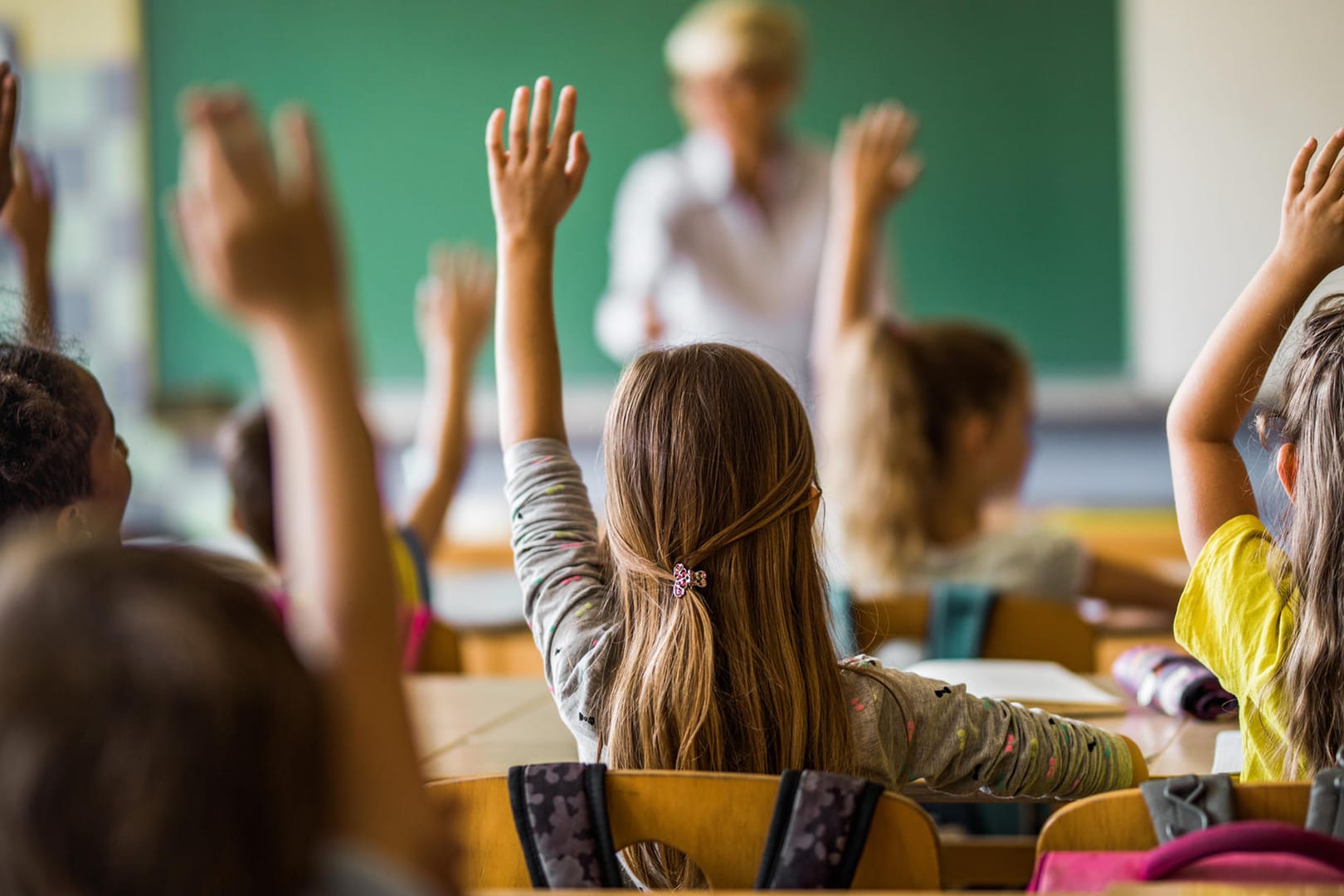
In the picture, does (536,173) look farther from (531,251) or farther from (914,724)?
(914,724)

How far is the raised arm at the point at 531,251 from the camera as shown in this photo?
1.41 meters

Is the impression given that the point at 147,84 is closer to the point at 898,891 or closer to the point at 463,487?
the point at 463,487

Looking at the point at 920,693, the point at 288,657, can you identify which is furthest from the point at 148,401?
the point at 288,657

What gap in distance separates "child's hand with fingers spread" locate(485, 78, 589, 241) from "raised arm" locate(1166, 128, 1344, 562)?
65cm

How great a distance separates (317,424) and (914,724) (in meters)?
0.68

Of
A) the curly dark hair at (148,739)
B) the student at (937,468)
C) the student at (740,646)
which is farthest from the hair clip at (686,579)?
the student at (937,468)

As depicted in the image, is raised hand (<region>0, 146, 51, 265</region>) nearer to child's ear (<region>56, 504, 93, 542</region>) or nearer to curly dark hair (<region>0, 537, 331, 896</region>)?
child's ear (<region>56, 504, 93, 542</region>)

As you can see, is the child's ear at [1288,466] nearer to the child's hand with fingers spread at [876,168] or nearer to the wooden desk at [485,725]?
the wooden desk at [485,725]

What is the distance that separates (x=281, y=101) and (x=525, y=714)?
12.4 feet

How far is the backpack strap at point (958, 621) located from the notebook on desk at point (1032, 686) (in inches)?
7.2

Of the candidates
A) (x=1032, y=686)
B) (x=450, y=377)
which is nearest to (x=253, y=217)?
(x=1032, y=686)

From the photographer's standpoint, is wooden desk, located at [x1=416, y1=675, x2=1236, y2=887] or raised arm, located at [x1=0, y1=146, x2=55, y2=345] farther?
raised arm, located at [x1=0, y1=146, x2=55, y2=345]

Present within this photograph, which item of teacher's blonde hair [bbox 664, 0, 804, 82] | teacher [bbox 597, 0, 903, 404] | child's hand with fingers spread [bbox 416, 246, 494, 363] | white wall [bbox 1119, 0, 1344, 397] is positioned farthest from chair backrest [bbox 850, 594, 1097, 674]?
white wall [bbox 1119, 0, 1344, 397]

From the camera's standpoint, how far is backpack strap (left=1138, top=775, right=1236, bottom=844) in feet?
2.88
